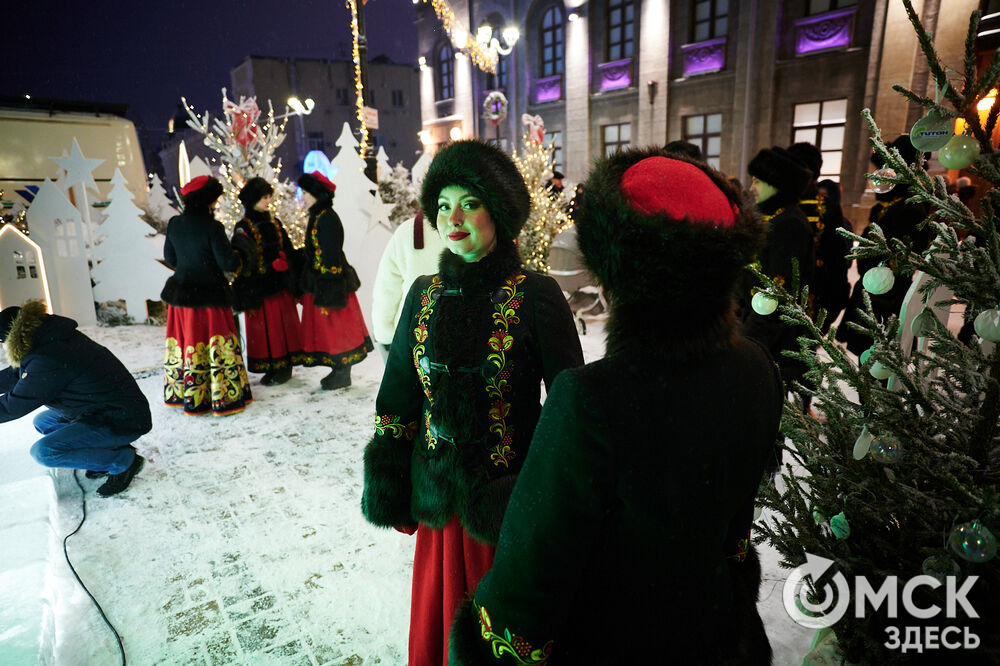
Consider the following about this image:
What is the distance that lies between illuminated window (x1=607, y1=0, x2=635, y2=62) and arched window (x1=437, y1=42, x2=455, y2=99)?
8.23 metres

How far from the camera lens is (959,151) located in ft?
4.11

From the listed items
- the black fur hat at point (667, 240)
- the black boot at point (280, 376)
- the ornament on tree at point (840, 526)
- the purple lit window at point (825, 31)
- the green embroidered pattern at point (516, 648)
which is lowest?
the black boot at point (280, 376)

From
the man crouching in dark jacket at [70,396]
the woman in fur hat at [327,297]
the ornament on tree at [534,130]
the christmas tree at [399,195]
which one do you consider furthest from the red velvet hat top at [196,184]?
the ornament on tree at [534,130]

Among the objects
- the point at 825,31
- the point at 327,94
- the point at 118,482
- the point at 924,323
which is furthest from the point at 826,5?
the point at 327,94

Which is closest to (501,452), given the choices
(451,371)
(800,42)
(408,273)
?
(451,371)

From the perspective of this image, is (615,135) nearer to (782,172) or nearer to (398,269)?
(782,172)

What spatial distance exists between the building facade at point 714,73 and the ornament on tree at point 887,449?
27.5ft

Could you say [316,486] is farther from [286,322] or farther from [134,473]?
[286,322]

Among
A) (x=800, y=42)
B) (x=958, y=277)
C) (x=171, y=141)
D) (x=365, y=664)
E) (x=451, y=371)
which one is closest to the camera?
(x=958, y=277)

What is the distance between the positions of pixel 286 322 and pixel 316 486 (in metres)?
2.64

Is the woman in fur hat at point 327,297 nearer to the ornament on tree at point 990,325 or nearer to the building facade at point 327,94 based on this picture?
the ornament on tree at point 990,325

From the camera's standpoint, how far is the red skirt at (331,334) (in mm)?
5871

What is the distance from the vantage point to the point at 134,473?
4.04 meters

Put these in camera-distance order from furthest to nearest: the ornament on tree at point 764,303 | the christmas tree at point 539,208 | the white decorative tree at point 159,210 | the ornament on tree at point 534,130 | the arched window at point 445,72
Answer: the arched window at point 445,72 → the white decorative tree at point 159,210 → the ornament on tree at point 534,130 → the christmas tree at point 539,208 → the ornament on tree at point 764,303
